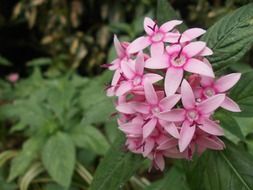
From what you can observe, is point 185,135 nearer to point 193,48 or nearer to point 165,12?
point 193,48

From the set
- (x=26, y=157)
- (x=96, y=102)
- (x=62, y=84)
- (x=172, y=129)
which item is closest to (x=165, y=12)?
(x=172, y=129)

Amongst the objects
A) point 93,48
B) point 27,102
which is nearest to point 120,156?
point 27,102

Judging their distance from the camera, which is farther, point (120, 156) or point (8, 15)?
point (8, 15)

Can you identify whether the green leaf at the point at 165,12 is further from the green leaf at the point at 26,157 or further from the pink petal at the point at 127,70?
the green leaf at the point at 26,157

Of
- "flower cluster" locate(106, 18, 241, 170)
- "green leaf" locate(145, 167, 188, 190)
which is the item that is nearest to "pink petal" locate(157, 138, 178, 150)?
"flower cluster" locate(106, 18, 241, 170)

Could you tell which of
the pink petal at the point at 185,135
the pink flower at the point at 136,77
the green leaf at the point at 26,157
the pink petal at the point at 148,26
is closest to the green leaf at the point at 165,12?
the pink petal at the point at 148,26

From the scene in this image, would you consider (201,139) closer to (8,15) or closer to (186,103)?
(186,103)

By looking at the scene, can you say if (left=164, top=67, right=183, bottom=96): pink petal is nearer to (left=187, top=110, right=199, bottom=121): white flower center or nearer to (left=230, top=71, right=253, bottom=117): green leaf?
(left=187, top=110, right=199, bottom=121): white flower center
